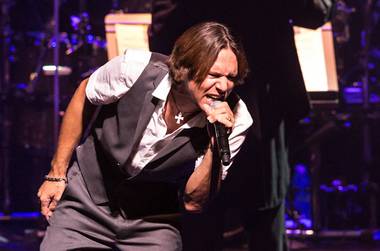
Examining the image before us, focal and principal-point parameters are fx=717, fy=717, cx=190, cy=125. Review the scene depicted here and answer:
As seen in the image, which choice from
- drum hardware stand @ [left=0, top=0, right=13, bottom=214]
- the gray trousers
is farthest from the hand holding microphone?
drum hardware stand @ [left=0, top=0, right=13, bottom=214]

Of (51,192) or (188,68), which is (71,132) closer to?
(51,192)

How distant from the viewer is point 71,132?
298cm

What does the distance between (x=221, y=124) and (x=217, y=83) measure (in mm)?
170

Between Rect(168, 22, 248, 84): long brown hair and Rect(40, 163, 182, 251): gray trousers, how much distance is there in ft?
1.98

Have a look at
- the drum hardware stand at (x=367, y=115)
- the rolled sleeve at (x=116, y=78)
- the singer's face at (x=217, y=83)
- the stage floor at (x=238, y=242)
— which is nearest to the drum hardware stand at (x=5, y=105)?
the stage floor at (x=238, y=242)

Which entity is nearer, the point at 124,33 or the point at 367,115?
the point at 124,33

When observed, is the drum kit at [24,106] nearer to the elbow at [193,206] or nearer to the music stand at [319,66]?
the music stand at [319,66]

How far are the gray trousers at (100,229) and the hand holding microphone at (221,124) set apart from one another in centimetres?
49

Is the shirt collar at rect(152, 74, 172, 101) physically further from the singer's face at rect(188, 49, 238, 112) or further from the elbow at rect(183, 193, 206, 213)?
the elbow at rect(183, 193, 206, 213)

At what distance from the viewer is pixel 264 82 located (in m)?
3.77

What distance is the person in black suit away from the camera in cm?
365

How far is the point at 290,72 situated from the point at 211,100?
111cm

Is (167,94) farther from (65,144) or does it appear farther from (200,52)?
(65,144)

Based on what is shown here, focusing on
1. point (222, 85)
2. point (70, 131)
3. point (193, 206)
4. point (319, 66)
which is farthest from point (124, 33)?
point (222, 85)
